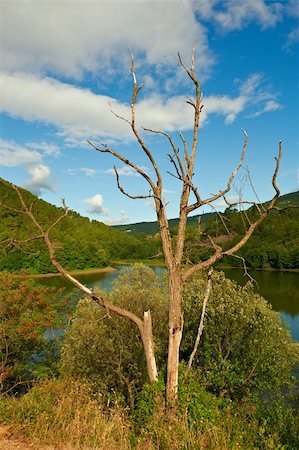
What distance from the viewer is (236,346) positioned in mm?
17000

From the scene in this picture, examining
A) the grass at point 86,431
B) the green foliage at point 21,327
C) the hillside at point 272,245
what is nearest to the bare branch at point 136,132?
the grass at point 86,431

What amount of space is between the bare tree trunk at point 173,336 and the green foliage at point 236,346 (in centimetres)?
666

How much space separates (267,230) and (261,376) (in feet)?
409

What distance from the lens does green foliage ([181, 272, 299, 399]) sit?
1536 cm

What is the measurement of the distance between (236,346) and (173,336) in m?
10.1

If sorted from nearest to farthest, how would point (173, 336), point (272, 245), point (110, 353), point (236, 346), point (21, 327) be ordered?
point (173, 336) → point (236, 346) → point (110, 353) → point (21, 327) → point (272, 245)

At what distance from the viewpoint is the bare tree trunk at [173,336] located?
27.0ft

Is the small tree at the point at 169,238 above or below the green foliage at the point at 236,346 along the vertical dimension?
above

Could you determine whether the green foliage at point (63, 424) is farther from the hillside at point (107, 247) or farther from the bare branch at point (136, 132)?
the hillside at point (107, 247)

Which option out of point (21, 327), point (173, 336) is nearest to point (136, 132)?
point (173, 336)

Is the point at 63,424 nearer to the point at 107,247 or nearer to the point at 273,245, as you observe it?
the point at 273,245

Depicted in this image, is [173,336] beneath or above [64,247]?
beneath

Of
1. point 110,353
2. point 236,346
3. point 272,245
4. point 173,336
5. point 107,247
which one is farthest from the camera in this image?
point 107,247

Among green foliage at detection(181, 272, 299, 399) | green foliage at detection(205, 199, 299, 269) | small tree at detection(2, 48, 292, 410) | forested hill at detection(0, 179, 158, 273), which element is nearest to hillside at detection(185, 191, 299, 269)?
green foliage at detection(205, 199, 299, 269)
